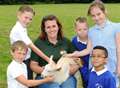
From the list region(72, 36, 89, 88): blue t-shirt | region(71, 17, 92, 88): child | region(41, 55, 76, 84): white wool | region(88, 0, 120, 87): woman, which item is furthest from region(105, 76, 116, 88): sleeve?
region(72, 36, 89, 88): blue t-shirt

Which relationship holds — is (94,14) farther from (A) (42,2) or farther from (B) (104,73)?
(A) (42,2)

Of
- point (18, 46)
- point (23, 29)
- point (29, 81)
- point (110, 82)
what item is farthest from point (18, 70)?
point (110, 82)

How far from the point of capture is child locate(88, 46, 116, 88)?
233 inches

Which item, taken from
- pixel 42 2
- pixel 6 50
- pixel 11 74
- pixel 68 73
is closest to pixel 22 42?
pixel 11 74

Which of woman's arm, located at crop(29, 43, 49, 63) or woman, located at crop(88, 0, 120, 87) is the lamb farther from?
woman, located at crop(88, 0, 120, 87)

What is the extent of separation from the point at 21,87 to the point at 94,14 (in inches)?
52.0

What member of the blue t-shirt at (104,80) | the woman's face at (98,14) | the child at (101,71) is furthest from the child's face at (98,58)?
the woman's face at (98,14)

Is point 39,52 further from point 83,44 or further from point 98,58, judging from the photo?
point 98,58

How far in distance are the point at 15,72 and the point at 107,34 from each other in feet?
4.37

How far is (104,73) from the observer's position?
5.95 meters

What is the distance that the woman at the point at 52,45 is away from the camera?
653 cm

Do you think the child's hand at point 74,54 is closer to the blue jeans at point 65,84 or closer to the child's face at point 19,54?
the blue jeans at point 65,84

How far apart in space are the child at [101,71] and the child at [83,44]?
68 cm

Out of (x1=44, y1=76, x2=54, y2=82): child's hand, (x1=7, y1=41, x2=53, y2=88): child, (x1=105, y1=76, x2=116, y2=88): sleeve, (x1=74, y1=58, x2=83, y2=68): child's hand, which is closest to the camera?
(x1=105, y1=76, x2=116, y2=88): sleeve
